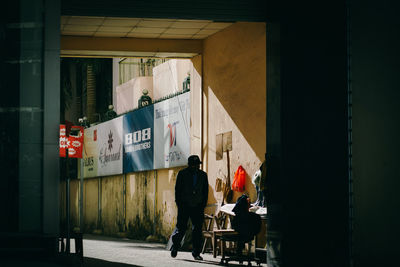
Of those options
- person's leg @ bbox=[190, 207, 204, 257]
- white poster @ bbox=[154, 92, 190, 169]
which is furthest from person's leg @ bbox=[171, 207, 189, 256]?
white poster @ bbox=[154, 92, 190, 169]

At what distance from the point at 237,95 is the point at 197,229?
3333mm

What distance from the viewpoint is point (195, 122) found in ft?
64.2

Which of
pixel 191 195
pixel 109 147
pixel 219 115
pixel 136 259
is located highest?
pixel 219 115

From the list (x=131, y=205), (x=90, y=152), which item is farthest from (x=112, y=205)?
(x=90, y=152)

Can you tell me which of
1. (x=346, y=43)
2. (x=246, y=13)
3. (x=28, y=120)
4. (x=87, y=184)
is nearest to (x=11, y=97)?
(x=28, y=120)

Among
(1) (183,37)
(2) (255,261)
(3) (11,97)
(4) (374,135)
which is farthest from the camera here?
(1) (183,37)

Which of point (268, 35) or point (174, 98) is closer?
point (268, 35)

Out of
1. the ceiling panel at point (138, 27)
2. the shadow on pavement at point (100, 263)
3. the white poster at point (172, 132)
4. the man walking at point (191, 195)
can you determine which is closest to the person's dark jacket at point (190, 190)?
the man walking at point (191, 195)

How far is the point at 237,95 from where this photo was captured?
17094 mm

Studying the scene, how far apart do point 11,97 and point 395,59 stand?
5.76 meters

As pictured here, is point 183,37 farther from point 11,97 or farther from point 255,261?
point 11,97

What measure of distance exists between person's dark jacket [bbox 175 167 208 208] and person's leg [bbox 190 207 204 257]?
14cm

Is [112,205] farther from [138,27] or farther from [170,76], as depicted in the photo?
[138,27]

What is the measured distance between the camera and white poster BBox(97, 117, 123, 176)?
90.2 ft
